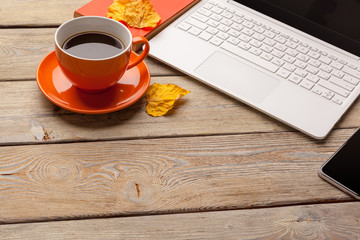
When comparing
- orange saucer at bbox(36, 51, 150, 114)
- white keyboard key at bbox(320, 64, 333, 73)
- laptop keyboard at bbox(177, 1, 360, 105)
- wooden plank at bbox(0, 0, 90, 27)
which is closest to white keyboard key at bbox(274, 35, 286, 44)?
laptop keyboard at bbox(177, 1, 360, 105)

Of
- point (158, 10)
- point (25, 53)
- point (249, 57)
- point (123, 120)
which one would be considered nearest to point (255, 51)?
point (249, 57)

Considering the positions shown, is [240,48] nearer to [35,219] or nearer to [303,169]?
[303,169]

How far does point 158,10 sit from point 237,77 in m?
0.26

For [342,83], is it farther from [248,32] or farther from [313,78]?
[248,32]

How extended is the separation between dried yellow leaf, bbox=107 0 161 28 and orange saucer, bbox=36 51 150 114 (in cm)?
13

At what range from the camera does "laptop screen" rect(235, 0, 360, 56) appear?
94cm

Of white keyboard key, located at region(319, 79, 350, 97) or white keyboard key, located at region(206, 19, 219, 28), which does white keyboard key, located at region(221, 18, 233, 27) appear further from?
white keyboard key, located at region(319, 79, 350, 97)

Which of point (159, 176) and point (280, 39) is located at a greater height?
point (280, 39)

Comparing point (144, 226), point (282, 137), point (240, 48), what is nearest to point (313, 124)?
point (282, 137)

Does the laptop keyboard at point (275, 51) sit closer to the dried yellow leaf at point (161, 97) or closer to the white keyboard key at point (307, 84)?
the white keyboard key at point (307, 84)

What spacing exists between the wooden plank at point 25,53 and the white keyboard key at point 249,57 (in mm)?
141

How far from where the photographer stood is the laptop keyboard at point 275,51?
0.91 meters

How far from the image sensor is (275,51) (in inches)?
38.1

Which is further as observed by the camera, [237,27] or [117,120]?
[237,27]
